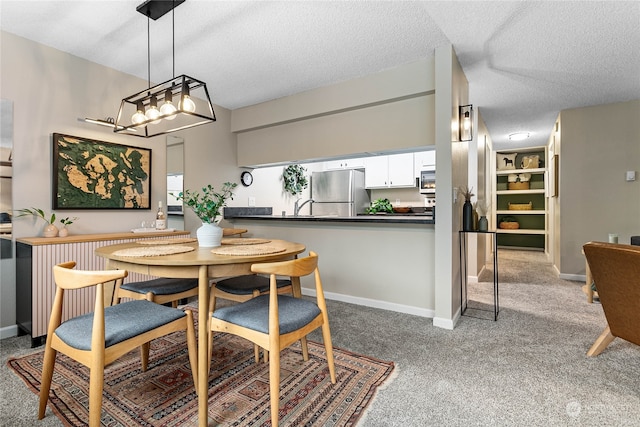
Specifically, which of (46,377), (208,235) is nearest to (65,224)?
(208,235)

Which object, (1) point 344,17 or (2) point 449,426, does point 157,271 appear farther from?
(1) point 344,17

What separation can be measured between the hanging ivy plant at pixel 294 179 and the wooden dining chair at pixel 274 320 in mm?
3622

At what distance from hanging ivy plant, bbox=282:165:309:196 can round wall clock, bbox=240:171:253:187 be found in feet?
2.50

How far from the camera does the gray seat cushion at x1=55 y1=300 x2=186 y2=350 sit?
1358 millimetres

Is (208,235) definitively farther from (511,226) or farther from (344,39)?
(511,226)

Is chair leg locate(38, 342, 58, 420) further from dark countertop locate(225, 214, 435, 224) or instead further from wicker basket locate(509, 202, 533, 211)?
wicker basket locate(509, 202, 533, 211)

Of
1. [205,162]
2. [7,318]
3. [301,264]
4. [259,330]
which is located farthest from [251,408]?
[205,162]

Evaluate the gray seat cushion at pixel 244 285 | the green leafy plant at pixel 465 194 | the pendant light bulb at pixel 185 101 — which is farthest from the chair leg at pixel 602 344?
the pendant light bulb at pixel 185 101

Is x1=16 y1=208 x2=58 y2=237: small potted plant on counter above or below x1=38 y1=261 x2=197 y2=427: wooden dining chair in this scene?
above

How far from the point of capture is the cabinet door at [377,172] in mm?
5699

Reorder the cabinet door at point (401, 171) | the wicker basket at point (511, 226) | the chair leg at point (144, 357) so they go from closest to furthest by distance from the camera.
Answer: the chair leg at point (144, 357) < the cabinet door at point (401, 171) < the wicker basket at point (511, 226)

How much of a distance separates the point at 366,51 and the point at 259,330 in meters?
2.42

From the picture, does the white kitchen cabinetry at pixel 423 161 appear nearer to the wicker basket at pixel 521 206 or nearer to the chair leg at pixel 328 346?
the wicker basket at pixel 521 206

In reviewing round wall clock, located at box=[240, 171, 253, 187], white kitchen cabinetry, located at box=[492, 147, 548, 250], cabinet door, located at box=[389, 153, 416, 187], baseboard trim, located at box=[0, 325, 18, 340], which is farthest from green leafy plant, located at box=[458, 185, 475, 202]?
white kitchen cabinetry, located at box=[492, 147, 548, 250]
